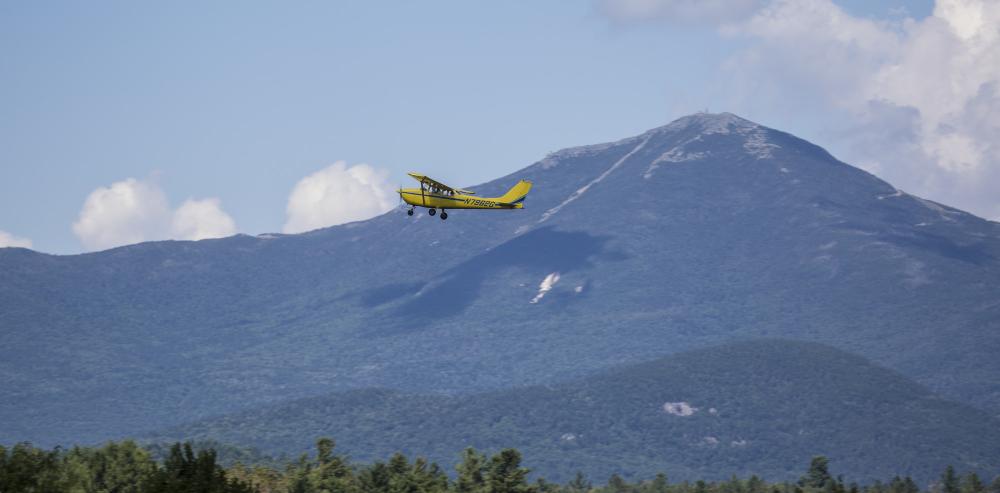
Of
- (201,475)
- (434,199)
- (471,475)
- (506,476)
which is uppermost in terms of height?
(434,199)

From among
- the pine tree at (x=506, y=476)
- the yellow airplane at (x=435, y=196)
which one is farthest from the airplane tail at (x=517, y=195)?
the pine tree at (x=506, y=476)

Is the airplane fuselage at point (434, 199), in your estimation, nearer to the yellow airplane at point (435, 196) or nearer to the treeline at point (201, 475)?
the yellow airplane at point (435, 196)

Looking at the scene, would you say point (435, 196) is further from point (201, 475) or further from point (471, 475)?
point (201, 475)

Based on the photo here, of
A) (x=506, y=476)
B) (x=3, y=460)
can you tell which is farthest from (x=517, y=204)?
(x=3, y=460)

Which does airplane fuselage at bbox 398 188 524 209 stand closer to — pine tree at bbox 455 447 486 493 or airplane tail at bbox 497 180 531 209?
airplane tail at bbox 497 180 531 209

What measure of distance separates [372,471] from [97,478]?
27.5 meters

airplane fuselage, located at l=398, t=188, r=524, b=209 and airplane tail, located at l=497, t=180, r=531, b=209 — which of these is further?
airplane tail, located at l=497, t=180, r=531, b=209

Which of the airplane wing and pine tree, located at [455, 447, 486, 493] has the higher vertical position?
the airplane wing

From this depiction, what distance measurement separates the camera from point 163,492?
86188 millimetres

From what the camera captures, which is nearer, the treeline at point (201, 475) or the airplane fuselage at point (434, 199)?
the treeline at point (201, 475)

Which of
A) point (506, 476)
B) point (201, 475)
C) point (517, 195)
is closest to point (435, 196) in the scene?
point (517, 195)

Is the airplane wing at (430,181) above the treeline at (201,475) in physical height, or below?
above

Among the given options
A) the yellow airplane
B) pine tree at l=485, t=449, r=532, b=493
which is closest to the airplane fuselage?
the yellow airplane

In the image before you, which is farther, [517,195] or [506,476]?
[517,195]
